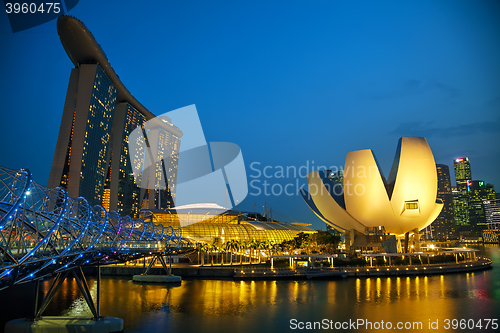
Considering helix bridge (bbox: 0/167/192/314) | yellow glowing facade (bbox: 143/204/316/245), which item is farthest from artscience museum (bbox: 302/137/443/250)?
helix bridge (bbox: 0/167/192/314)

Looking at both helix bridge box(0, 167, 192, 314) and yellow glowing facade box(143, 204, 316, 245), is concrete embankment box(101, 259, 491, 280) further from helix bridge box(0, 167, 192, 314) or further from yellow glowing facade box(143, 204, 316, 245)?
helix bridge box(0, 167, 192, 314)

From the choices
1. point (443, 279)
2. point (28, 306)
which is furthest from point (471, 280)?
point (28, 306)

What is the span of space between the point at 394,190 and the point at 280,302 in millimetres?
30722

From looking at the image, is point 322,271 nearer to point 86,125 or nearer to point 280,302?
point 280,302

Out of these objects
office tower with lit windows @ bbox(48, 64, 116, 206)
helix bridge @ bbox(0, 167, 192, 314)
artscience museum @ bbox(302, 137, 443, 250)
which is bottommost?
helix bridge @ bbox(0, 167, 192, 314)

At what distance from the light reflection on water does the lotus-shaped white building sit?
14.5 meters

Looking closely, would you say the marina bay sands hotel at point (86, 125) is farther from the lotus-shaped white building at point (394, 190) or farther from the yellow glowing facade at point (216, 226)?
the lotus-shaped white building at point (394, 190)

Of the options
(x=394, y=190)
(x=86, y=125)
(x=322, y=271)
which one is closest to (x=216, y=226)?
(x=322, y=271)

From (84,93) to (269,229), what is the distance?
5288 cm

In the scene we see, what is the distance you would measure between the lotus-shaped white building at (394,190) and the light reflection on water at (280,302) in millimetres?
14511

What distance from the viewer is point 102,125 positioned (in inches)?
3681

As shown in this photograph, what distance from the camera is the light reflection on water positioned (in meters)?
21.6

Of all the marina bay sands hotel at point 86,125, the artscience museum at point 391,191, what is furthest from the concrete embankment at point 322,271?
the marina bay sands hotel at point 86,125

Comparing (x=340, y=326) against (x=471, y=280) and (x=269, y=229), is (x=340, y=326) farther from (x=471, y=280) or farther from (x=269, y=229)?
(x=269, y=229)
